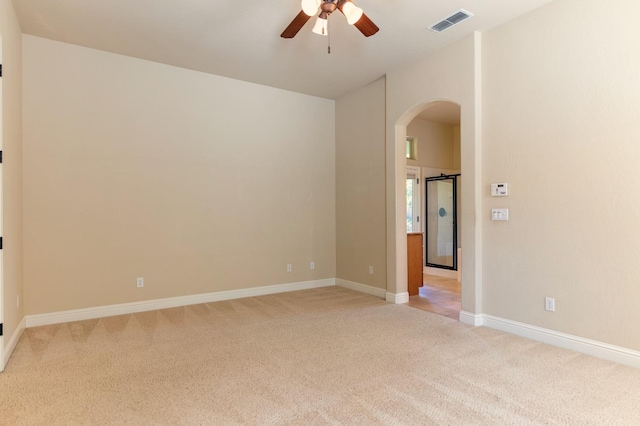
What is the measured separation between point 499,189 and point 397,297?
6.59ft

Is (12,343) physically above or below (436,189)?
below

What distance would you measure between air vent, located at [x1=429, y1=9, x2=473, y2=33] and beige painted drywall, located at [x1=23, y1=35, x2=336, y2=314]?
8.56 ft

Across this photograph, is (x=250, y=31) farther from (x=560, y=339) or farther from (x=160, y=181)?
(x=560, y=339)

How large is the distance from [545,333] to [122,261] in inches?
187

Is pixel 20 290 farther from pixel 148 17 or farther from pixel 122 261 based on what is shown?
pixel 148 17

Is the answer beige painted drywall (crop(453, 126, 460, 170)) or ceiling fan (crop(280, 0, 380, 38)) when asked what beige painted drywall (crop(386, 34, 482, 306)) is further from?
beige painted drywall (crop(453, 126, 460, 170))

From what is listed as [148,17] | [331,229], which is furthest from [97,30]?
[331,229]

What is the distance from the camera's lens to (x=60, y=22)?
3.63 m

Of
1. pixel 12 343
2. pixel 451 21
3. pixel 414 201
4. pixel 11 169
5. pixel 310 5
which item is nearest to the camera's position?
pixel 310 5

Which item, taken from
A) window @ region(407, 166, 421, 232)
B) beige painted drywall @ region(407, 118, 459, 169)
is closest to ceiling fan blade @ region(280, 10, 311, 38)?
beige painted drywall @ region(407, 118, 459, 169)

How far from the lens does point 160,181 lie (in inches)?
183

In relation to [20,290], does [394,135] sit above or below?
above

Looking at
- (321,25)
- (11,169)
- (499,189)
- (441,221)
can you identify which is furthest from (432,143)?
(11,169)

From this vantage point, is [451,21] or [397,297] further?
[397,297]
